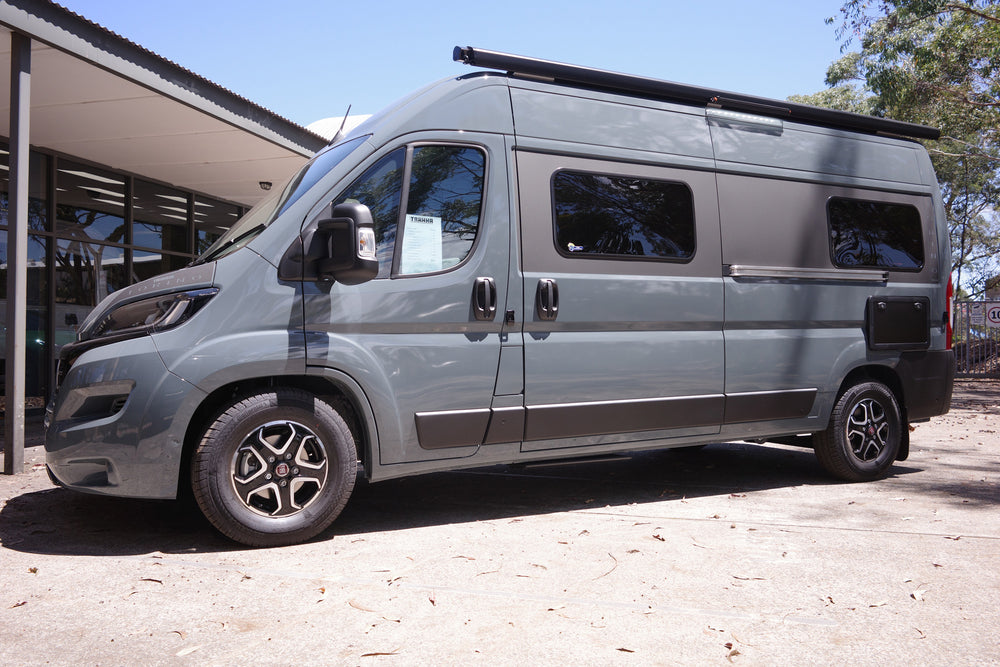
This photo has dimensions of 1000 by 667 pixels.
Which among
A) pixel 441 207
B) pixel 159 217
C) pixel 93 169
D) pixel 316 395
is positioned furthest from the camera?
pixel 159 217

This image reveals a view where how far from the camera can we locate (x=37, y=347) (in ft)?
33.4

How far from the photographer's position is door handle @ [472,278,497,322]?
4.54 metres

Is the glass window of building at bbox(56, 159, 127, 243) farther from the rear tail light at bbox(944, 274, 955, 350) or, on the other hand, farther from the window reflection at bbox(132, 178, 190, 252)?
the rear tail light at bbox(944, 274, 955, 350)

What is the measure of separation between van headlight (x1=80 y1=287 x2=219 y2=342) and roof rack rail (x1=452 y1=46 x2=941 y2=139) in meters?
2.11

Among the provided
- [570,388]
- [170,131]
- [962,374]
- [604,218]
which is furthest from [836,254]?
[962,374]

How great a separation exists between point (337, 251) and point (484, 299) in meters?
0.93

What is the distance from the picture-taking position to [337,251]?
405 cm

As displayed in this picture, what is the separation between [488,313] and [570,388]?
716 mm

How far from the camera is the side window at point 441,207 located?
14.5 feet

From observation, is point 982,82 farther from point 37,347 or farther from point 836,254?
point 37,347

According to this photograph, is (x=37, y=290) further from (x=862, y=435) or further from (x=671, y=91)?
(x=862, y=435)

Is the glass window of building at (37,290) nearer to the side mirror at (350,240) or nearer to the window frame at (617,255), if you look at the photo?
the side mirror at (350,240)

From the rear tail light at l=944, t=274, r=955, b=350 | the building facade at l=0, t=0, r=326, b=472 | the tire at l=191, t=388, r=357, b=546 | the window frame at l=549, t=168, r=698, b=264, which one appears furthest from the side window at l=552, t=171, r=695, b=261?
the building facade at l=0, t=0, r=326, b=472

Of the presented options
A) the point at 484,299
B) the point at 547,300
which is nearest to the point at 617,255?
the point at 547,300
